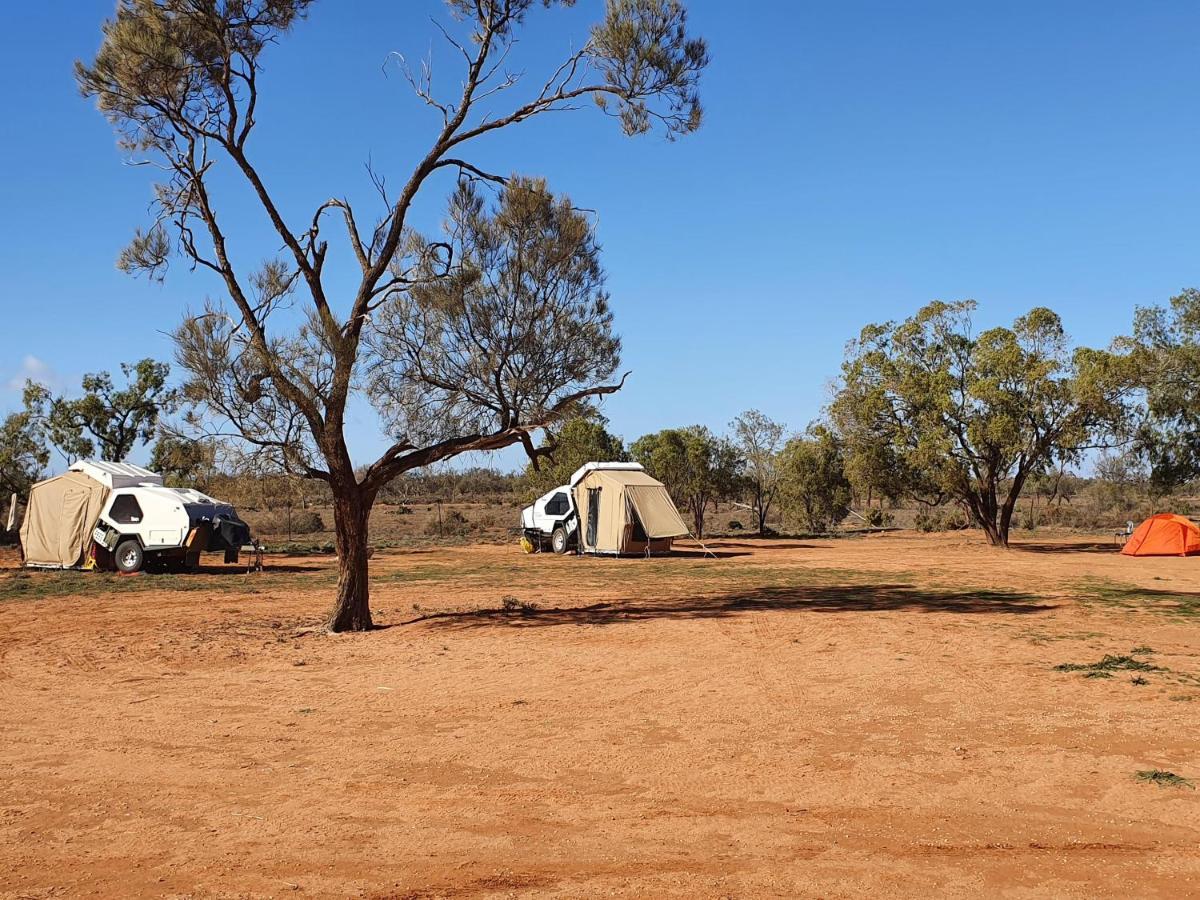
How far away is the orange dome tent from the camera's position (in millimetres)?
26109

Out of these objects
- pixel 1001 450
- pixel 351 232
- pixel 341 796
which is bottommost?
pixel 341 796

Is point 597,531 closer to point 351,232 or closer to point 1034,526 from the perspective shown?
point 351,232

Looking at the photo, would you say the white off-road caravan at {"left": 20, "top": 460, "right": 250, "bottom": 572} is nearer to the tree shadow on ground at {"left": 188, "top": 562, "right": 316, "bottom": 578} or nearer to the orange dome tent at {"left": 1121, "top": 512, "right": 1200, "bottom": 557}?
the tree shadow on ground at {"left": 188, "top": 562, "right": 316, "bottom": 578}

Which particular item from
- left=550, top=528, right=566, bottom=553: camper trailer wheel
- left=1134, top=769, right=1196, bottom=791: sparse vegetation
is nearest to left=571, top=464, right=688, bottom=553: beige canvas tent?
left=550, top=528, right=566, bottom=553: camper trailer wheel

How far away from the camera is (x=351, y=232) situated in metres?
13.4

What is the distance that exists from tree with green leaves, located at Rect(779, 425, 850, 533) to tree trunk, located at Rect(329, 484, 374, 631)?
89.4 ft

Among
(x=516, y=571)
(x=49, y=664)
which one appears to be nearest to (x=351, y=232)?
(x=49, y=664)

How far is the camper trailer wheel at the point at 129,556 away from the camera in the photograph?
22.3 metres

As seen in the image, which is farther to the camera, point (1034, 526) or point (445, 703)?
point (1034, 526)

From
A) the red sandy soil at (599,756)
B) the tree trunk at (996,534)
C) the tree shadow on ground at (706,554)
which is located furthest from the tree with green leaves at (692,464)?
the red sandy soil at (599,756)

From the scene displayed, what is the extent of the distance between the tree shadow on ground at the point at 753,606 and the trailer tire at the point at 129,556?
11.1m

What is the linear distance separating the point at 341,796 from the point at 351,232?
Answer: 30.2 ft

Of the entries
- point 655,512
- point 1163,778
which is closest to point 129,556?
point 655,512

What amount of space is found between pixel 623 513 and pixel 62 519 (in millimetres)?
14300
